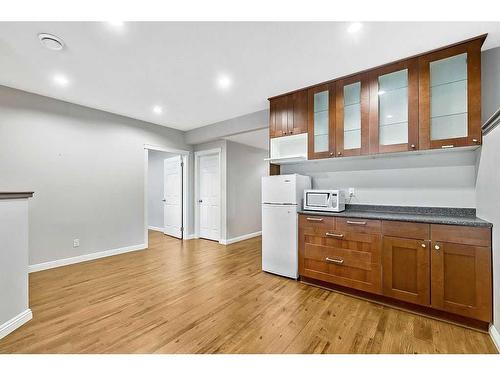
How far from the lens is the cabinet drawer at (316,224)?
108 inches

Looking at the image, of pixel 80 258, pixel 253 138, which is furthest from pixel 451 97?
pixel 80 258

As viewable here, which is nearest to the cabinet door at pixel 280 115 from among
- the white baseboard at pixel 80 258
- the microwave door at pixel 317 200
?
the microwave door at pixel 317 200

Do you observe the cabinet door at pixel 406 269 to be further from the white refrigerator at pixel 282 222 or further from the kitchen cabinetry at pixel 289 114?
the kitchen cabinetry at pixel 289 114

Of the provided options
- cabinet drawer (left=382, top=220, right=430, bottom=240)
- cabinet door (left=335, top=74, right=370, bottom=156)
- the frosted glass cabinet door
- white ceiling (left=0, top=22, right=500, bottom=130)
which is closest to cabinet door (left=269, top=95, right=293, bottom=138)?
white ceiling (left=0, top=22, right=500, bottom=130)

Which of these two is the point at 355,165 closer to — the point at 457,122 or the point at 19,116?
the point at 457,122

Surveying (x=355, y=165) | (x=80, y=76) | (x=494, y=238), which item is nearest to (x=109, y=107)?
(x=80, y=76)

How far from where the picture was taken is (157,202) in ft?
22.6

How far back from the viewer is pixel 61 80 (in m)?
2.96

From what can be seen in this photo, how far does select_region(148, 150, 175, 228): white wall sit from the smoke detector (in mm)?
4474

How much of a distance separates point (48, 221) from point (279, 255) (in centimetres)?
361

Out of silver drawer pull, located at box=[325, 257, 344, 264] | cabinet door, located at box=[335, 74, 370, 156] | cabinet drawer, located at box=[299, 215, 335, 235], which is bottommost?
silver drawer pull, located at box=[325, 257, 344, 264]

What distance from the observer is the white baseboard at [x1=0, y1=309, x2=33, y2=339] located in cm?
184

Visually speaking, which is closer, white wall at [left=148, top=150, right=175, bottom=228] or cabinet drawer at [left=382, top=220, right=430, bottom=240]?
cabinet drawer at [left=382, top=220, right=430, bottom=240]

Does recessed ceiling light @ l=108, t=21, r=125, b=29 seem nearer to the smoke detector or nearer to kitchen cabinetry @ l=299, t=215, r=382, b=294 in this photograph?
the smoke detector
